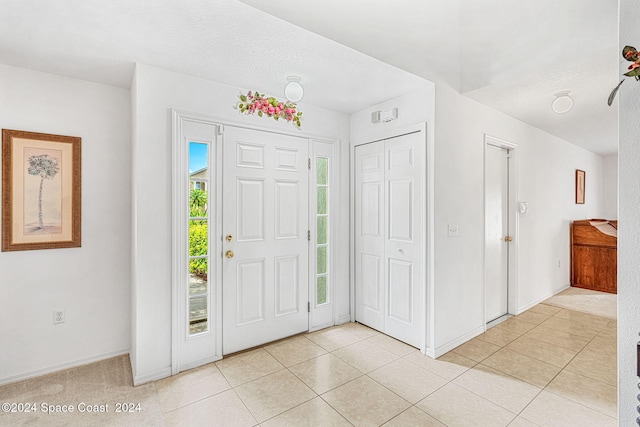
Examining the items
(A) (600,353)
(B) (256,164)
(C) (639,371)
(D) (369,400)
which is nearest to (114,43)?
(B) (256,164)

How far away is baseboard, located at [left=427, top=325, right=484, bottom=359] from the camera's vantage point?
9.05 ft

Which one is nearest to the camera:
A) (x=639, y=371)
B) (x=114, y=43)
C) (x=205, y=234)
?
(x=639, y=371)

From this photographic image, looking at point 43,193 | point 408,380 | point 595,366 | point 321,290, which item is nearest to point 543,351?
point 595,366

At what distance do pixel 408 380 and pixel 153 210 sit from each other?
236 cm

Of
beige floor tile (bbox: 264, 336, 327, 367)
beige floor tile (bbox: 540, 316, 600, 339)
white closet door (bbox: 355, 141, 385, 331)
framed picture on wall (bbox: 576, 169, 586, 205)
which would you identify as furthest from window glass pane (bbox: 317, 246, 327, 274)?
framed picture on wall (bbox: 576, 169, 586, 205)

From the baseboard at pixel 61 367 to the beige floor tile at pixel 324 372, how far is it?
1601 mm

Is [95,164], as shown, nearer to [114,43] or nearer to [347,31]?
[114,43]

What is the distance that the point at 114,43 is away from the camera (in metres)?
2.04

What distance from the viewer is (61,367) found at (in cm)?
253

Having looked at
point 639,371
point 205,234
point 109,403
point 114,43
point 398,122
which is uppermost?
point 114,43

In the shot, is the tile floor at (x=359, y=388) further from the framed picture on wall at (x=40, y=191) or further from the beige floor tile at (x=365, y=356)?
the framed picture on wall at (x=40, y=191)

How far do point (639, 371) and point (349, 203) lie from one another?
2697mm

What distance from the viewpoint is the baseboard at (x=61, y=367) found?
7.72 ft

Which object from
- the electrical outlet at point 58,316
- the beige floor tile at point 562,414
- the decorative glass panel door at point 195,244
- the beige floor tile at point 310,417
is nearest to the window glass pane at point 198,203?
the decorative glass panel door at point 195,244
